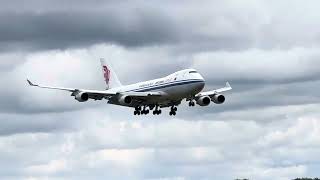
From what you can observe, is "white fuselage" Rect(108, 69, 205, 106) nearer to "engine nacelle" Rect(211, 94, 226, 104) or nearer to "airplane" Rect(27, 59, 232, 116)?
"airplane" Rect(27, 59, 232, 116)

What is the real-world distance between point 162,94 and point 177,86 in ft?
11.6

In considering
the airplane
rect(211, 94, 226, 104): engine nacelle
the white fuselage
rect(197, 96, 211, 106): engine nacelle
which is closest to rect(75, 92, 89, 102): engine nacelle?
the airplane

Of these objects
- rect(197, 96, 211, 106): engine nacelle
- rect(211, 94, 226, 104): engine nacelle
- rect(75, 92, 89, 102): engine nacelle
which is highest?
rect(211, 94, 226, 104): engine nacelle

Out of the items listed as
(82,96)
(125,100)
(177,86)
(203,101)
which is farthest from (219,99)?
(82,96)

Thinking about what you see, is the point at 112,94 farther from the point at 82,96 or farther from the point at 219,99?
the point at 219,99

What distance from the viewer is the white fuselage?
186625 millimetres

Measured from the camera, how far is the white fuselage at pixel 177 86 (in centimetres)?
18662

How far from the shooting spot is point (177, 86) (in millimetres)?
188500

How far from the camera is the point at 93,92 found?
19325cm

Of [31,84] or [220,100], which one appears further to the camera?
[220,100]

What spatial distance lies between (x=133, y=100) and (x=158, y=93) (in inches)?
243

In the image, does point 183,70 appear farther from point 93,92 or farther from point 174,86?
point 93,92

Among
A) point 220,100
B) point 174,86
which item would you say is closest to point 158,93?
point 174,86

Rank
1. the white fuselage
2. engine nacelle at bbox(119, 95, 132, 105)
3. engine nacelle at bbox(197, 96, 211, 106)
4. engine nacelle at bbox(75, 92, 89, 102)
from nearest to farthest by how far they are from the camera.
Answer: the white fuselage
engine nacelle at bbox(75, 92, 89, 102)
engine nacelle at bbox(119, 95, 132, 105)
engine nacelle at bbox(197, 96, 211, 106)
